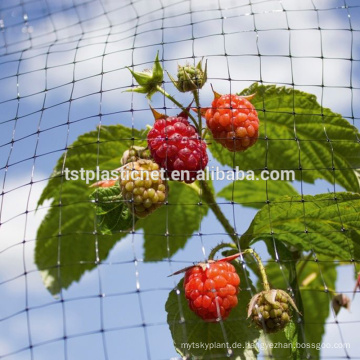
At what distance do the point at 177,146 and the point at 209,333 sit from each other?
48 centimetres

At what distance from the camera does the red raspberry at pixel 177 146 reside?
1.83 m

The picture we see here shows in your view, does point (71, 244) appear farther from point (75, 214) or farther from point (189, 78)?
point (189, 78)

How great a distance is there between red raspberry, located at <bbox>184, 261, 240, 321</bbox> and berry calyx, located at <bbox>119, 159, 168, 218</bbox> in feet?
0.65

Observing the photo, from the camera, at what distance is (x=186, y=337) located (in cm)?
183

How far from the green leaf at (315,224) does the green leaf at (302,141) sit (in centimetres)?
17

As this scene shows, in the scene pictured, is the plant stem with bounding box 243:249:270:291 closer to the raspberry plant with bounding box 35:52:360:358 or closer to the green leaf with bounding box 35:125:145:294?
the raspberry plant with bounding box 35:52:360:358

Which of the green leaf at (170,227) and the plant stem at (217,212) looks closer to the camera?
the plant stem at (217,212)

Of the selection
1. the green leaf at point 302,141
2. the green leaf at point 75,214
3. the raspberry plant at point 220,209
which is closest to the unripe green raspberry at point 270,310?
the raspberry plant at point 220,209

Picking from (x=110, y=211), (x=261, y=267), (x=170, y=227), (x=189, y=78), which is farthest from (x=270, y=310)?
(x=170, y=227)

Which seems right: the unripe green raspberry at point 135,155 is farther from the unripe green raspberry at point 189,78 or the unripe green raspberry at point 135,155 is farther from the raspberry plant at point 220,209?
the unripe green raspberry at point 189,78

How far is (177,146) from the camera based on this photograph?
183cm

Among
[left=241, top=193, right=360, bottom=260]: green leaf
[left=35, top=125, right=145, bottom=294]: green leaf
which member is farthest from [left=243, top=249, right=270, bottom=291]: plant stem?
[left=35, top=125, right=145, bottom=294]: green leaf

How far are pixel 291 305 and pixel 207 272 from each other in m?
0.24

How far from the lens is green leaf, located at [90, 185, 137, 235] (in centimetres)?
196
